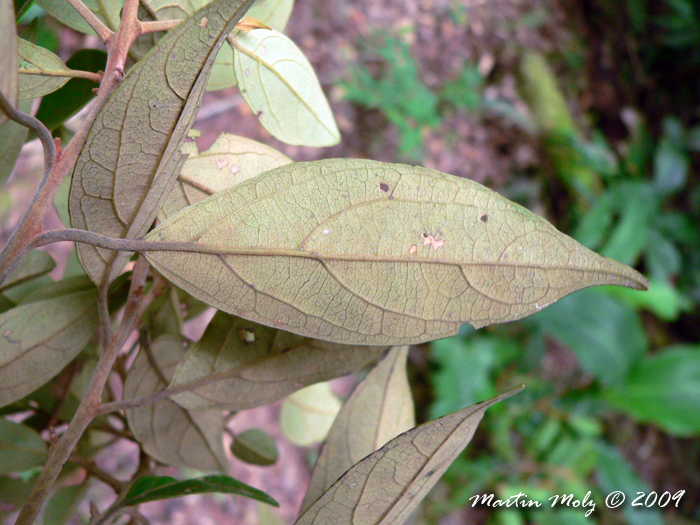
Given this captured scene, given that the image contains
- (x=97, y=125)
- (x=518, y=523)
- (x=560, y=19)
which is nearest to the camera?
(x=97, y=125)

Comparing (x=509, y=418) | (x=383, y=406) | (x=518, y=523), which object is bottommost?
(x=518, y=523)

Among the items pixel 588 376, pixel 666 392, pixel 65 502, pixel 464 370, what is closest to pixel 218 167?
pixel 65 502

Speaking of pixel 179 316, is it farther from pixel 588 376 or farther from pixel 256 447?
pixel 588 376

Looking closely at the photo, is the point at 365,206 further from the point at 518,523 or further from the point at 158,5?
the point at 518,523

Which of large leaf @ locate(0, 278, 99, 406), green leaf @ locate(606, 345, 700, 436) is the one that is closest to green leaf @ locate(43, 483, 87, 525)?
large leaf @ locate(0, 278, 99, 406)

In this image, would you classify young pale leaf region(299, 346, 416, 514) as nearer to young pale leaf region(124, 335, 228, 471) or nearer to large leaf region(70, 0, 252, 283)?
young pale leaf region(124, 335, 228, 471)

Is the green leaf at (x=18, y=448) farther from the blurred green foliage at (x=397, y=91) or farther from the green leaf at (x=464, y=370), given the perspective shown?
the blurred green foliage at (x=397, y=91)

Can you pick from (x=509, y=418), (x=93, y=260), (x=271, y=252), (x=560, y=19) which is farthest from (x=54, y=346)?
(x=560, y=19)
